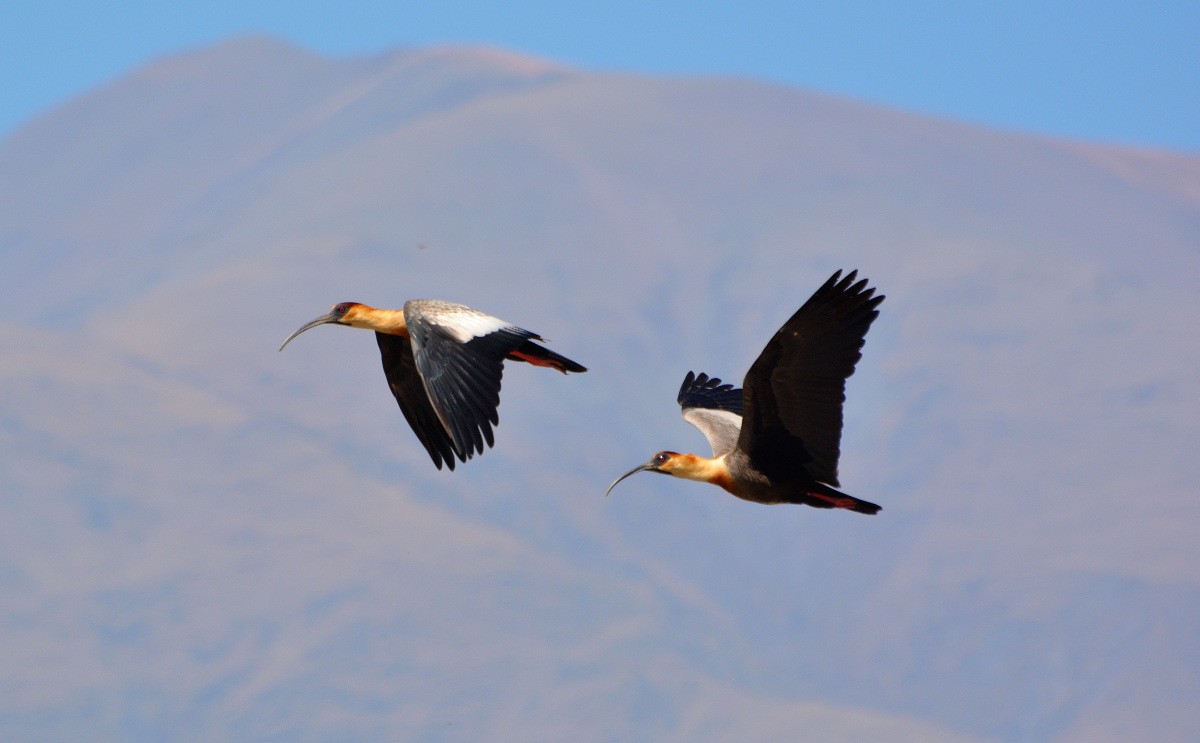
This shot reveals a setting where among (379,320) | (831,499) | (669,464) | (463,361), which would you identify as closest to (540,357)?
(463,361)

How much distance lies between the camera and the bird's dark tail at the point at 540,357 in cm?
1930

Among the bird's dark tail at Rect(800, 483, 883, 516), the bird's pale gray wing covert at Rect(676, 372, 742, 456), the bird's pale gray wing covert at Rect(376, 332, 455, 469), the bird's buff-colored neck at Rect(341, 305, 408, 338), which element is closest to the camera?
the bird's dark tail at Rect(800, 483, 883, 516)

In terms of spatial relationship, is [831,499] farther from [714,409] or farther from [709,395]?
[709,395]

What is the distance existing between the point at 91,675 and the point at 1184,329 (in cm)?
10727

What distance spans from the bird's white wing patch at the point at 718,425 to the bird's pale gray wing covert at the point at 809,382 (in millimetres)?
2052

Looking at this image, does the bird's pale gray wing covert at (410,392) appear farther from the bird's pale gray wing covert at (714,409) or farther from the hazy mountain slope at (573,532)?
the hazy mountain slope at (573,532)

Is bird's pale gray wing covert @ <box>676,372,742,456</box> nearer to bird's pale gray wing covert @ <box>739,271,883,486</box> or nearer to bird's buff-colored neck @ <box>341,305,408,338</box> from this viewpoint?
bird's pale gray wing covert @ <box>739,271,883,486</box>

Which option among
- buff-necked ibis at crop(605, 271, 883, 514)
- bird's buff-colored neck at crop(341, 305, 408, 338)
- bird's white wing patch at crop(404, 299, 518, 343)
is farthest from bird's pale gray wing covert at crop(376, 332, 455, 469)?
buff-necked ibis at crop(605, 271, 883, 514)

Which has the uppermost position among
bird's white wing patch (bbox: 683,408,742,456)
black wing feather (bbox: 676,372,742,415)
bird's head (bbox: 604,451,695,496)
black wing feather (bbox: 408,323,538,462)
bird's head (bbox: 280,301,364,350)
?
black wing feather (bbox: 676,372,742,415)

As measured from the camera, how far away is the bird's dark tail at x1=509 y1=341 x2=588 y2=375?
63.3ft

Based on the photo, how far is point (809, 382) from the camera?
60.4 ft

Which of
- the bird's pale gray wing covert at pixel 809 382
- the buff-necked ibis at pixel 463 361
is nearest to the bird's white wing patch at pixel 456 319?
the buff-necked ibis at pixel 463 361

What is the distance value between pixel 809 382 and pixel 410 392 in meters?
5.34

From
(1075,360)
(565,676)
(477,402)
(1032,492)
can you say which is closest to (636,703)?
(565,676)
